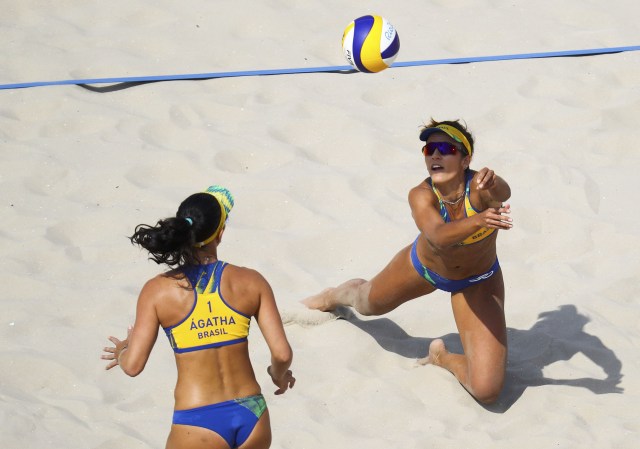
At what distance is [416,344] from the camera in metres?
5.43

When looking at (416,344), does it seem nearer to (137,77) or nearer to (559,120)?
(559,120)

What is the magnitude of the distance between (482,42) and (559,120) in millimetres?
1112

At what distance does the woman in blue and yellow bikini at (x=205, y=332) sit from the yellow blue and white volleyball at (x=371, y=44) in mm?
2252

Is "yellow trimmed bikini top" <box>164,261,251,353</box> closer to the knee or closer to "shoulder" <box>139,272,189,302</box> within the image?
"shoulder" <box>139,272,189,302</box>

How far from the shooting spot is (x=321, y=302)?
215 inches

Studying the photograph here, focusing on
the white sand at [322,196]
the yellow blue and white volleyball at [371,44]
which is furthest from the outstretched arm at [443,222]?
the yellow blue and white volleyball at [371,44]

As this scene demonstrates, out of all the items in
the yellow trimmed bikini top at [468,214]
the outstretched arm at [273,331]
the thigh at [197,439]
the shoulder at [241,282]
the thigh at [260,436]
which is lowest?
the thigh at [197,439]

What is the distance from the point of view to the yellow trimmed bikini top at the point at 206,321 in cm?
348

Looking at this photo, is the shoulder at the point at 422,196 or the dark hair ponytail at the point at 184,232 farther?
the shoulder at the point at 422,196

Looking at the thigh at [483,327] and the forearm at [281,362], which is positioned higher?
the thigh at [483,327]

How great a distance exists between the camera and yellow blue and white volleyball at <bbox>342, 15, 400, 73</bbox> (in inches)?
217

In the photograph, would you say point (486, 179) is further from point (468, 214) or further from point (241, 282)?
point (241, 282)

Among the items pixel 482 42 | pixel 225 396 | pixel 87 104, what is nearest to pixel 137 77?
pixel 87 104

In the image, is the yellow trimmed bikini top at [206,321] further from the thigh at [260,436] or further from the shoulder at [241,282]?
the thigh at [260,436]
